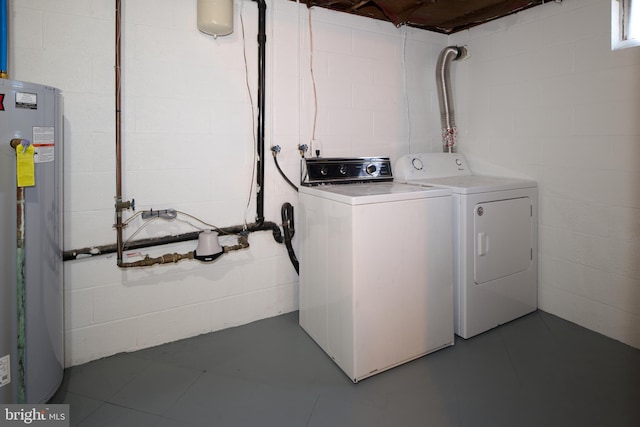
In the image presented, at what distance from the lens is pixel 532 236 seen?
2.52 m

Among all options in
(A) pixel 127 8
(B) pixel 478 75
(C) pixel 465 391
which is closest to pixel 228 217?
(A) pixel 127 8

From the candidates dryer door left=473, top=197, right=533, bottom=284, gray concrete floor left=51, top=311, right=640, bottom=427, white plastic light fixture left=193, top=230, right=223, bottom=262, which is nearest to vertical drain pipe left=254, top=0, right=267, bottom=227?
white plastic light fixture left=193, top=230, right=223, bottom=262

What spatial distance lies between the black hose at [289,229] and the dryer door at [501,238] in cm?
117

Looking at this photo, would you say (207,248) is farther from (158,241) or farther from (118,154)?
(118,154)

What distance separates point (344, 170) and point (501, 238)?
3.71ft

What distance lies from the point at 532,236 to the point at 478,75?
1.36m

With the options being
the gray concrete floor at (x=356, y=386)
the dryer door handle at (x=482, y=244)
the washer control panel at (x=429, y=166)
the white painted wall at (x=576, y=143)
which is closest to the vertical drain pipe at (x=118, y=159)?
the gray concrete floor at (x=356, y=386)

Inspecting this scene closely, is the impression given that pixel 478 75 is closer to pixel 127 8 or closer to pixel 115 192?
pixel 127 8

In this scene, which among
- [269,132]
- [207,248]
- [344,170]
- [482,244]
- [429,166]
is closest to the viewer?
[207,248]

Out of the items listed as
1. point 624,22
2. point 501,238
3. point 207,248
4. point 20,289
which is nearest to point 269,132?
point 207,248

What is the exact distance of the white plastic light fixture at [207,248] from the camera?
81.5 inches

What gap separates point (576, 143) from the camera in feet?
7.57

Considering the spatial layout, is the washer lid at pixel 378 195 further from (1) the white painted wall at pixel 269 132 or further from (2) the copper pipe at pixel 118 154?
(2) the copper pipe at pixel 118 154

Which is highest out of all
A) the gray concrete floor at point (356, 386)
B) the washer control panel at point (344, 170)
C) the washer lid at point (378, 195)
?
the washer control panel at point (344, 170)
